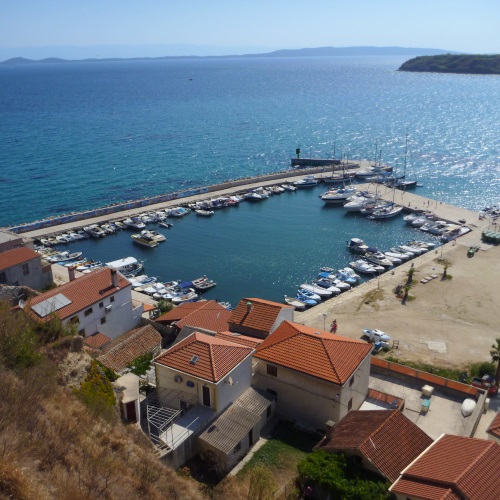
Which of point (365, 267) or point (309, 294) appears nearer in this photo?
point (309, 294)

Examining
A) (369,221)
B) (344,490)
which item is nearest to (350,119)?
(369,221)

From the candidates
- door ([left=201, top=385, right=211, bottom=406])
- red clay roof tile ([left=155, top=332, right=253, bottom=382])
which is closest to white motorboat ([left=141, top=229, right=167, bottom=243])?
red clay roof tile ([left=155, top=332, right=253, bottom=382])

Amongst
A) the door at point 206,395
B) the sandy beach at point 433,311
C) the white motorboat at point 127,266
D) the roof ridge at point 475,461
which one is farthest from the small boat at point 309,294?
the roof ridge at point 475,461

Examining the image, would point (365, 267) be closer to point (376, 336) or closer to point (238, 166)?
point (376, 336)

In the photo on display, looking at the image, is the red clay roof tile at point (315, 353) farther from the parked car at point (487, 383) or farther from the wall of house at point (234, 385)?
the parked car at point (487, 383)

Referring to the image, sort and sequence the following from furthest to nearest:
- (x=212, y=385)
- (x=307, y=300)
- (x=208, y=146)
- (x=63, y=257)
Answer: (x=208, y=146) → (x=63, y=257) → (x=307, y=300) → (x=212, y=385)

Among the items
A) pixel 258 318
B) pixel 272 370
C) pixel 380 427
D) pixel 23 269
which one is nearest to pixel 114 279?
pixel 23 269

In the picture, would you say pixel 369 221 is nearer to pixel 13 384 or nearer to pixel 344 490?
pixel 344 490
